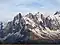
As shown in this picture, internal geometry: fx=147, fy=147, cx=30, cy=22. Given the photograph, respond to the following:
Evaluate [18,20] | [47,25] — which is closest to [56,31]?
[47,25]

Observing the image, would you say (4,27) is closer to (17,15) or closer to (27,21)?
(17,15)

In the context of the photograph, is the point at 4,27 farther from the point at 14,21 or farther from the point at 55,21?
the point at 55,21

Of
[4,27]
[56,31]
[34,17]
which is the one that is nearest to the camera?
[4,27]

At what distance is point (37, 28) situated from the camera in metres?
23.9

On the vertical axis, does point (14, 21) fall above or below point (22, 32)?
above

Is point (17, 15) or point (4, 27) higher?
point (17, 15)

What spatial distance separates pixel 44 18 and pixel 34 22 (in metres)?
2.60

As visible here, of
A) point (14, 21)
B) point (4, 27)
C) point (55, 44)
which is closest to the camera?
point (55, 44)

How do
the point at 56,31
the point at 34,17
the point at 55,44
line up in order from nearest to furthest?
the point at 55,44
the point at 56,31
the point at 34,17

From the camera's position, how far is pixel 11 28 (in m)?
20.4

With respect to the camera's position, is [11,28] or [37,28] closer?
[11,28]

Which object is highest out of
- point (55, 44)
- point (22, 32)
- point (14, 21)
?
point (14, 21)

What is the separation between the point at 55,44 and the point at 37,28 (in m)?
10.4

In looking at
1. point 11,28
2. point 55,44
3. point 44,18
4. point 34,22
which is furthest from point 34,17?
point 55,44
